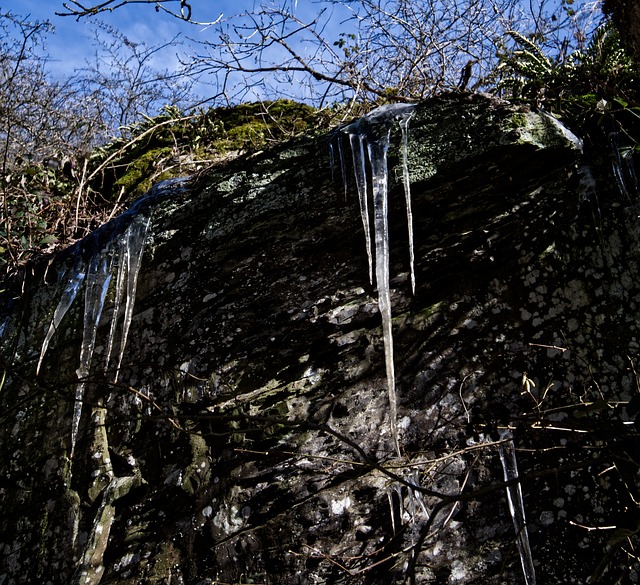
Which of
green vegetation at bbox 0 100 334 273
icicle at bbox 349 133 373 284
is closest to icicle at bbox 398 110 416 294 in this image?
icicle at bbox 349 133 373 284

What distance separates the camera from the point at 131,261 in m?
2.77

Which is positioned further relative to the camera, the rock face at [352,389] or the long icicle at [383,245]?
the long icicle at [383,245]

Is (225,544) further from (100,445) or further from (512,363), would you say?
(512,363)

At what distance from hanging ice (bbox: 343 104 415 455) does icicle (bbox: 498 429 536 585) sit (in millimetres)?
341

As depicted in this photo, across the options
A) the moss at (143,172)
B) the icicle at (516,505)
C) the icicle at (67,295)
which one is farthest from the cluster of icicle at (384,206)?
the moss at (143,172)

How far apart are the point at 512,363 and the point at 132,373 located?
4.98ft

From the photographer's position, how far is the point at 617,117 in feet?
7.17

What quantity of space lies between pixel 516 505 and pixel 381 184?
4.19ft

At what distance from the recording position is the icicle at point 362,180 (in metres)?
2.27

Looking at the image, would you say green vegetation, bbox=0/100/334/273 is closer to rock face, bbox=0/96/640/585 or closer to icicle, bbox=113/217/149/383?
icicle, bbox=113/217/149/383

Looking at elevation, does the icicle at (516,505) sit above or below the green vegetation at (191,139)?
below

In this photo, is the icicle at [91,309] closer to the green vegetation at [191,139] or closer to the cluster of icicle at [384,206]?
the green vegetation at [191,139]

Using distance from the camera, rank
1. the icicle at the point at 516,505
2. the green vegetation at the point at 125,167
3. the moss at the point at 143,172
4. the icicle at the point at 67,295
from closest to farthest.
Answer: the icicle at the point at 516,505
the icicle at the point at 67,295
the green vegetation at the point at 125,167
the moss at the point at 143,172

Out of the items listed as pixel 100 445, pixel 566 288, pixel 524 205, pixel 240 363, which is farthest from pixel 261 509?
pixel 524 205
